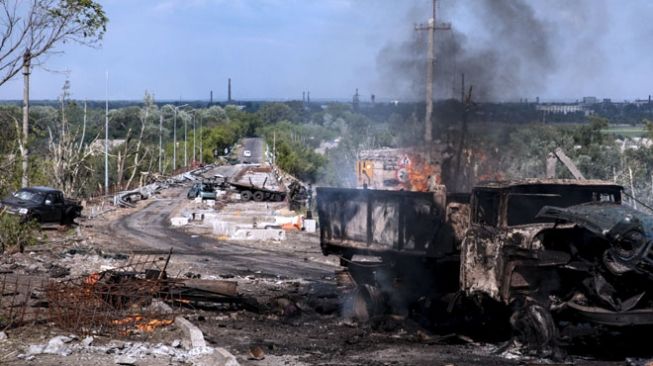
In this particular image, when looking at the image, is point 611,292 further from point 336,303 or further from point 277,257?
point 277,257

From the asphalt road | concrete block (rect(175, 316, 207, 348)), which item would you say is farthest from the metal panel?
the asphalt road

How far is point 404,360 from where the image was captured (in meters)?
11.0

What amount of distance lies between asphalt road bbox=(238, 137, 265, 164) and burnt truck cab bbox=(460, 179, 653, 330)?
292 feet

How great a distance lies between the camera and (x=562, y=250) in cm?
1137

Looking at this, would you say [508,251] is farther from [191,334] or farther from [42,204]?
[42,204]

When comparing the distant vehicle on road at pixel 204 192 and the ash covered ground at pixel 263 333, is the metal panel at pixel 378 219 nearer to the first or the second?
the ash covered ground at pixel 263 333

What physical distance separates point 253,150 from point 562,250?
114734 millimetres

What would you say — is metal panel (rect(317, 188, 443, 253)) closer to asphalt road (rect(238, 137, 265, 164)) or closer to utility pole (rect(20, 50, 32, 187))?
utility pole (rect(20, 50, 32, 187))

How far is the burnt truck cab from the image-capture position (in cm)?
1060

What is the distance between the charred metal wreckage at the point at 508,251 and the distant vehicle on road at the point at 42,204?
17.9 m

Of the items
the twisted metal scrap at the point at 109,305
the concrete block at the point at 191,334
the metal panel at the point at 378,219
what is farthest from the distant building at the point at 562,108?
the concrete block at the point at 191,334

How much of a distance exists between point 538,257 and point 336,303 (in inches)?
193

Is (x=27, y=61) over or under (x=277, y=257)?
over

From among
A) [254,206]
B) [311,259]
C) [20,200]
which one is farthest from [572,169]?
[254,206]
